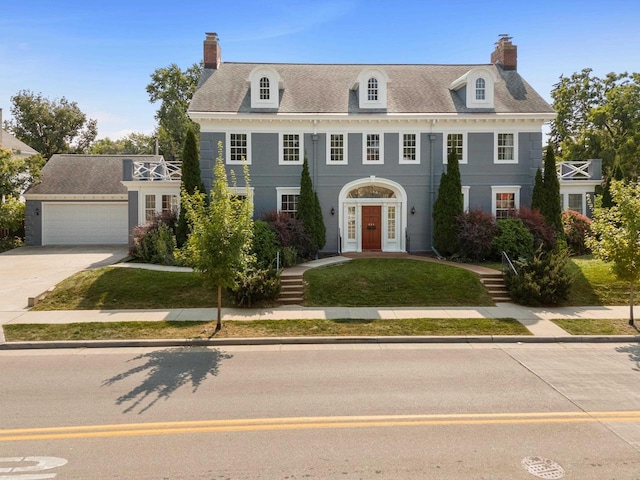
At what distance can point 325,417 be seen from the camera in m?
6.93

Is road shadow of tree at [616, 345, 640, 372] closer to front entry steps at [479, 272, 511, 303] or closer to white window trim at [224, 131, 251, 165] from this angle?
front entry steps at [479, 272, 511, 303]

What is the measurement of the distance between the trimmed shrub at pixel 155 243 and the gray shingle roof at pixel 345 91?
5737 mm

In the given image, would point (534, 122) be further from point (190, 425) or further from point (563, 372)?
point (190, 425)

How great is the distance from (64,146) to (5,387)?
47988 millimetres

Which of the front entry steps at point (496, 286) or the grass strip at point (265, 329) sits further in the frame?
the front entry steps at point (496, 286)

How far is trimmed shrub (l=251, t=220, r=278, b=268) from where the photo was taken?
60.3 feet

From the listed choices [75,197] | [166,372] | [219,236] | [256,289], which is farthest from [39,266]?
[166,372]

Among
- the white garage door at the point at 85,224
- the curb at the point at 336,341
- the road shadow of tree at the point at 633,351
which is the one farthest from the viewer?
the white garage door at the point at 85,224

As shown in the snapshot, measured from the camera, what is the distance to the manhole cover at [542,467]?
5289mm

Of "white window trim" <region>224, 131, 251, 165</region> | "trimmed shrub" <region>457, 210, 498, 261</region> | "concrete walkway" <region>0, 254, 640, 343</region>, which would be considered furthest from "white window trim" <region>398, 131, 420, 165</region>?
"concrete walkway" <region>0, 254, 640, 343</region>

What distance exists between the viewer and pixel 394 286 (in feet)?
53.4

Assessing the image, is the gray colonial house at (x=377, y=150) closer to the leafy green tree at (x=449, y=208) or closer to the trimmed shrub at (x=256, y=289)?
the leafy green tree at (x=449, y=208)

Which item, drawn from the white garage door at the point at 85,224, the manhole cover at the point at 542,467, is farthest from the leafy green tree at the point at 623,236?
the white garage door at the point at 85,224

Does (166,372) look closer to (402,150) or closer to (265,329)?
(265,329)
